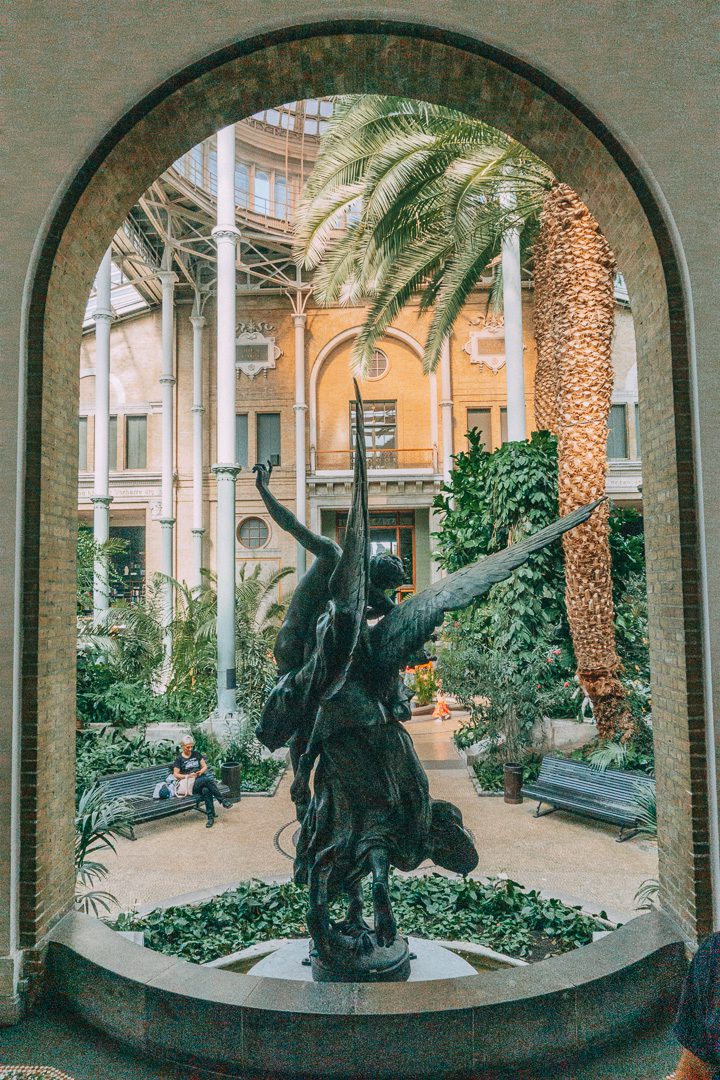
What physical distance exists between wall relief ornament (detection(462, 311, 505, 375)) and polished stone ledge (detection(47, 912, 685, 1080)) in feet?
71.9

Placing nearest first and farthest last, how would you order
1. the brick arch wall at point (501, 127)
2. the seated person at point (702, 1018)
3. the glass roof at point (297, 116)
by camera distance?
the seated person at point (702, 1018) → the brick arch wall at point (501, 127) → the glass roof at point (297, 116)

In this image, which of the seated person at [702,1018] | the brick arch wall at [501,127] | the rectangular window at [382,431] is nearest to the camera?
the seated person at [702,1018]

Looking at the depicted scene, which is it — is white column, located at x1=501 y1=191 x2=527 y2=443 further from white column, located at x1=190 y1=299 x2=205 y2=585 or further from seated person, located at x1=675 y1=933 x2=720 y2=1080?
white column, located at x1=190 y1=299 x2=205 y2=585

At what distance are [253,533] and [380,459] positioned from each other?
197 inches

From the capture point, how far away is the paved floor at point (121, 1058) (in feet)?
11.2

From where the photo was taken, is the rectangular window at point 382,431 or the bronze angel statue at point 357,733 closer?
the bronze angel statue at point 357,733

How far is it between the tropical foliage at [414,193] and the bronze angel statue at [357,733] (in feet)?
22.8

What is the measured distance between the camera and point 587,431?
941 cm

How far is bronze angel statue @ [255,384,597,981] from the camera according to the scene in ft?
12.4

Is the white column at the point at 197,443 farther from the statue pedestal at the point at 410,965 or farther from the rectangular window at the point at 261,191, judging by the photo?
the statue pedestal at the point at 410,965

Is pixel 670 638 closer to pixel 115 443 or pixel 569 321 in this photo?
pixel 569 321

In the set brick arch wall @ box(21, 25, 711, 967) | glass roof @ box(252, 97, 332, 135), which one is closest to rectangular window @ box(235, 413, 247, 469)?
glass roof @ box(252, 97, 332, 135)

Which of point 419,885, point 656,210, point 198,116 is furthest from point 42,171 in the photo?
point 419,885

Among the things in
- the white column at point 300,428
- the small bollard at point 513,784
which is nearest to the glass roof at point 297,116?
the white column at point 300,428
